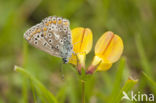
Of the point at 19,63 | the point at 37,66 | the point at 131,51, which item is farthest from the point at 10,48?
the point at 131,51

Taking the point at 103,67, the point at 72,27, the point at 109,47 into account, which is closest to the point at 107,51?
the point at 109,47

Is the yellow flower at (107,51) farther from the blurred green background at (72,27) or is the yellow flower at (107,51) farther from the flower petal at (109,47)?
the blurred green background at (72,27)

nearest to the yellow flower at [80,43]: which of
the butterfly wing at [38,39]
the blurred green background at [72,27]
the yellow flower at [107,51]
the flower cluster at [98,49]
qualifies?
the flower cluster at [98,49]

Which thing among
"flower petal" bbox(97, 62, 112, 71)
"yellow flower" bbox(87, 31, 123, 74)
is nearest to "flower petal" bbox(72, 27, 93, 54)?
"yellow flower" bbox(87, 31, 123, 74)

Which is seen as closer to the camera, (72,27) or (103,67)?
(103,67)

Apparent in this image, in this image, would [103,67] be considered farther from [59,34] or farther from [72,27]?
[72,27]

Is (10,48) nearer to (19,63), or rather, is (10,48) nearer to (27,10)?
(19,63)

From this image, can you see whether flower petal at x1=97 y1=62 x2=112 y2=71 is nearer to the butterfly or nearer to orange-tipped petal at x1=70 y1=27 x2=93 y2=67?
orange-tipped petal at x1=70 y1=27 x2=93 y2=67
